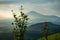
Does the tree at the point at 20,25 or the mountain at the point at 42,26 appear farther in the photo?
the mountain at the point at 42,26

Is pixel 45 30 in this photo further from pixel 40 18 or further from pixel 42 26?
pixel 40 18

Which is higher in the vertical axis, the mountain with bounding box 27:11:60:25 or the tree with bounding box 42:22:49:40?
the mountain with bounding box 27:11:60:25

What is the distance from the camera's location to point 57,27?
11.7 feet

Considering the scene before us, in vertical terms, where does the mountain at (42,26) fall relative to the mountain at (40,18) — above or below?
below

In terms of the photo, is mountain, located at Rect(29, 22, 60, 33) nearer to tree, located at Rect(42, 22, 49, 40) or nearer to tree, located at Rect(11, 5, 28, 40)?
tree, located at Rect(42, 22, 49, 40)

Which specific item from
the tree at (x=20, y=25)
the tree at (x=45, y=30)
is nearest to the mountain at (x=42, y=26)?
the tree at (x=45, y=30)

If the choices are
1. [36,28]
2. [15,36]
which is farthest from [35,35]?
[15,36]

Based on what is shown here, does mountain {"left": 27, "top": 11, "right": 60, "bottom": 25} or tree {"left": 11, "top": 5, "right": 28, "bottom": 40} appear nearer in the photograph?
tree {"left": 11, "top": 5, "right": 28, "bottom": 40}

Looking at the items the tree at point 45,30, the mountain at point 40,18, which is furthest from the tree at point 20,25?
the tree at point 45,30

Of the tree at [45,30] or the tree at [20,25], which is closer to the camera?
the tree at [20,25]

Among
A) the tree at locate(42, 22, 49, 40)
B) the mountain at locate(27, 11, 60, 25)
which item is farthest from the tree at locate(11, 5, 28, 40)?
the tree at locate(42, 22, 49, 40)

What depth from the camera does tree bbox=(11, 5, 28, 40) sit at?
3.33 meters

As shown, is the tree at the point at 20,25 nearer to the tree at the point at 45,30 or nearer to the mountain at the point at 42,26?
the mountain at the point at 42,26

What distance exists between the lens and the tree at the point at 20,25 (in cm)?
333
